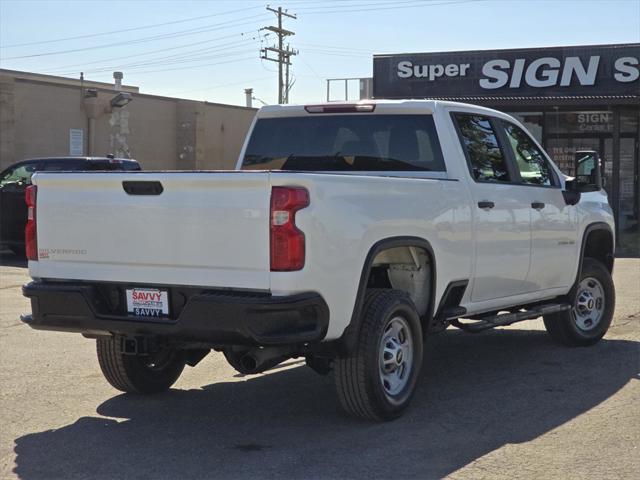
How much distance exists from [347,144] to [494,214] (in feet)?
4.14

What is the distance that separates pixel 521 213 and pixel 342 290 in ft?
8.52

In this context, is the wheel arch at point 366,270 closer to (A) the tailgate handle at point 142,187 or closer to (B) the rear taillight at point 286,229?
(B) the rear taillight at point 286,229

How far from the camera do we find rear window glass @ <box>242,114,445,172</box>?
7.26 m

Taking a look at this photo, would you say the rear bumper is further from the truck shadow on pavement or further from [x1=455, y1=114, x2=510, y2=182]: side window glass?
[x1=455, y1=114, x2=510, y2=182]: side window glass

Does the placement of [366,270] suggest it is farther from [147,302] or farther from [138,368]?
[138,368]

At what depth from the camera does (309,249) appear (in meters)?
5.31

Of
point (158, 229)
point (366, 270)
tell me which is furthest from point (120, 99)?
point (366, 270)

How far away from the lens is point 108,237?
5.81 m

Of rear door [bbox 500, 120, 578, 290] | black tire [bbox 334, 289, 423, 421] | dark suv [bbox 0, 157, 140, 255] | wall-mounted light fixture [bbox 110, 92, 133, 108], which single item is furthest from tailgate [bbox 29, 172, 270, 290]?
wall-mounted light fixture [bbox 110, 92, 133, 108]

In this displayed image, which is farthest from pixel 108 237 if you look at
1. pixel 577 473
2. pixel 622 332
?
pixel 622 332

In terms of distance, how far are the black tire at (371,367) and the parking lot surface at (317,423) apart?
131mm

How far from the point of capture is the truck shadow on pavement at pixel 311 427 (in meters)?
5.24

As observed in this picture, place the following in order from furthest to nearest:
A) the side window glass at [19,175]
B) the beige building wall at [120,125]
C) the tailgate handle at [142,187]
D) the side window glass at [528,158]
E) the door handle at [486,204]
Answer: the beige building wall at [120,125] < the side window glass at [19,175] < the side window glass at [528,158] < the door handle at [486,204] < the tailgate handle at [142,187]

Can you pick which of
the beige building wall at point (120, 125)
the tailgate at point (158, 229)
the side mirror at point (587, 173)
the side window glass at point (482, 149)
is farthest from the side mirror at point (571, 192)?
the beige building wall at point (120, 125)
